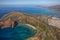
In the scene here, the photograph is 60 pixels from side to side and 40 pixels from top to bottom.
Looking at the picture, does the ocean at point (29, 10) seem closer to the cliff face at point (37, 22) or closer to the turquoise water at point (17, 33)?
the cliff face at point (37, 22)

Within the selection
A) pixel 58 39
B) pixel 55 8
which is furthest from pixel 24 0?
pixel 58 39

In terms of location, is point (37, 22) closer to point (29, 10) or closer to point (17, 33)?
point (29, 10)

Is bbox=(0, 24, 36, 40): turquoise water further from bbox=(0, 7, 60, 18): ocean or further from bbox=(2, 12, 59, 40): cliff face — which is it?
bbox=(0, 7, 60, 18): ocean

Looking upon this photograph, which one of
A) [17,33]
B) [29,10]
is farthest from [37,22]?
[17,33]

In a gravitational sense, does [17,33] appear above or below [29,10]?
below

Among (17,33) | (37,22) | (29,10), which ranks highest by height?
(29,10)

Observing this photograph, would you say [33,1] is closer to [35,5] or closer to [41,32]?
[35,5]

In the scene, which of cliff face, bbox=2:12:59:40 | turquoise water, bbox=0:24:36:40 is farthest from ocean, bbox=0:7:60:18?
turquoise water, bbox=0:24:36:40
